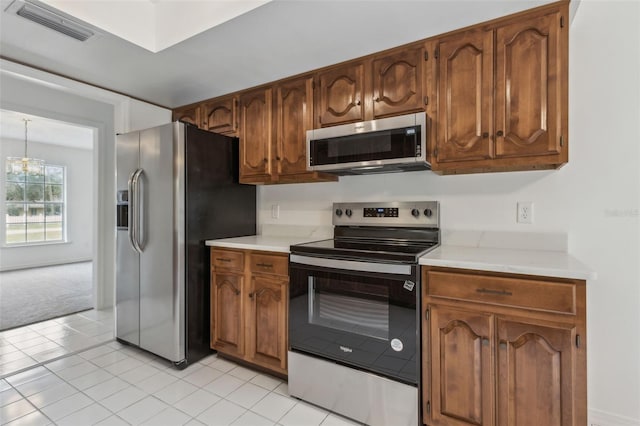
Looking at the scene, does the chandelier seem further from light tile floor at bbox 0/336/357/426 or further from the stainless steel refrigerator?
light tile floor at bbox 0/336/357/426

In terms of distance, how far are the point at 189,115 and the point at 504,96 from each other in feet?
9.30

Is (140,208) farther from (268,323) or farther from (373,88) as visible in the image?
(373,88)

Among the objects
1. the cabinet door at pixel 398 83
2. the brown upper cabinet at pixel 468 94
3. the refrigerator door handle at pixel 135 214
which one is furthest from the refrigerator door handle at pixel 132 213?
the cabinet door at pixel 398 83

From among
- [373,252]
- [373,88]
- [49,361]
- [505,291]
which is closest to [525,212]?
[505,291]

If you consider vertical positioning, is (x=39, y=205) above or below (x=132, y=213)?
above

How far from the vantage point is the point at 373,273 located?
1.67m

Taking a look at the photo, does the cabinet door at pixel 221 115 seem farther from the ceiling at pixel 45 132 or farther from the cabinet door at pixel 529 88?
the ceiling at pixel 45 132

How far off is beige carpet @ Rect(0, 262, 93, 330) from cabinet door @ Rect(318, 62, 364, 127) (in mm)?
3629

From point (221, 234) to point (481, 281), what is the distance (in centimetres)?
196

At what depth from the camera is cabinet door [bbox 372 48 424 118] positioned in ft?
6.44

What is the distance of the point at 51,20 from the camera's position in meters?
1.85

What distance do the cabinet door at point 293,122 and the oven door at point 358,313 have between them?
2.73 ft

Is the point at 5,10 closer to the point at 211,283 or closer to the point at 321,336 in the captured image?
the point at 211,283

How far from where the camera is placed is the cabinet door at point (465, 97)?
1766 mm
